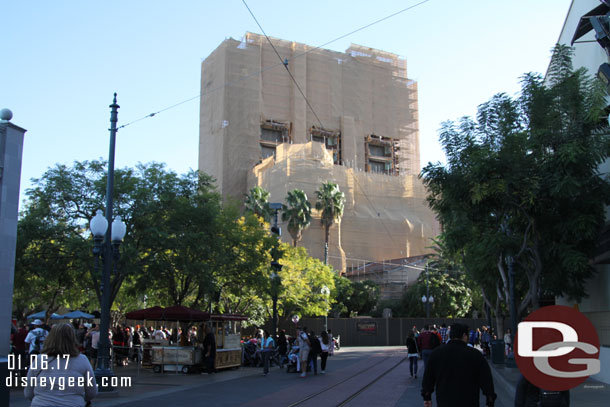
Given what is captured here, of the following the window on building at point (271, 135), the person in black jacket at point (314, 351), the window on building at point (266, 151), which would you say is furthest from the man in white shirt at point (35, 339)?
the window on building at point (266, 151)

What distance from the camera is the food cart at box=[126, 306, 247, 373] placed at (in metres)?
21.7

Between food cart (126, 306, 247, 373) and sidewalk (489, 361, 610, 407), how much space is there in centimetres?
1026

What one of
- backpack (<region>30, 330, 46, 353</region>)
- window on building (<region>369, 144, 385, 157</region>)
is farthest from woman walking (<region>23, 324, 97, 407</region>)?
window on building (<region>369, 144, 385, 157</region>)

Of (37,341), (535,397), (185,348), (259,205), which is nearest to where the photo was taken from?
(535,397)

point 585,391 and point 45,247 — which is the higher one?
point 45,247

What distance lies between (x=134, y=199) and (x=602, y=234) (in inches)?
668

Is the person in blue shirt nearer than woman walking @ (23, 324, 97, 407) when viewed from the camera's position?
No

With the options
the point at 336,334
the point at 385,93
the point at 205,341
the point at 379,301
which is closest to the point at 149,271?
the point at 205,341

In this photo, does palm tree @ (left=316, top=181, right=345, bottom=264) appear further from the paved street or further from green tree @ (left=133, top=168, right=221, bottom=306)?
the paved street

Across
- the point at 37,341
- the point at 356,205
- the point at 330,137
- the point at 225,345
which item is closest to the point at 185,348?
the point at 225,345

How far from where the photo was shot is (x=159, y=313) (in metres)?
22.3
